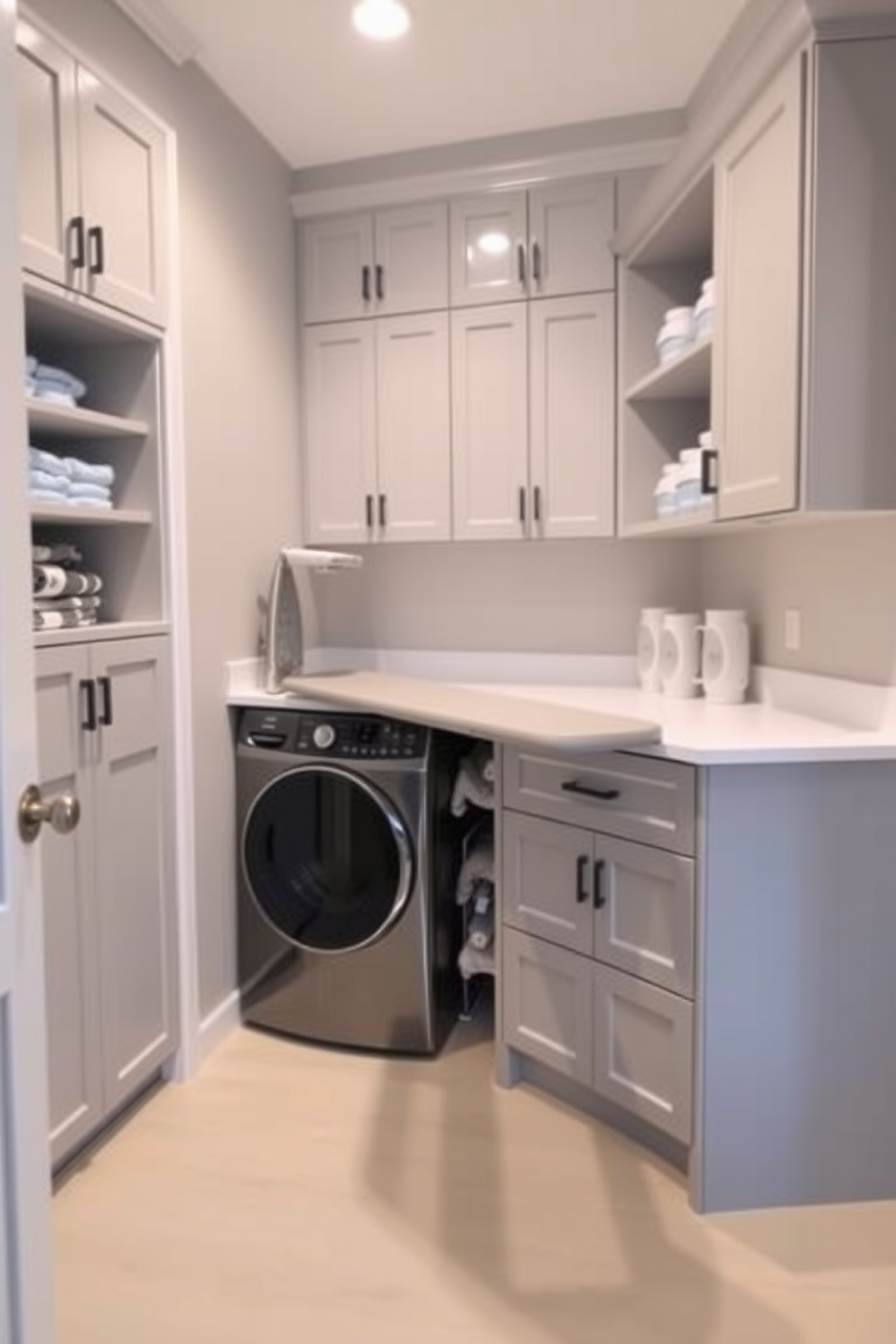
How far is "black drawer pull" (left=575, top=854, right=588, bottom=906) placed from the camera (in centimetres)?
201

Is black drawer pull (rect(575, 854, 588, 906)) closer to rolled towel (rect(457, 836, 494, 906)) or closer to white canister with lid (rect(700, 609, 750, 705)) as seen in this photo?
rolled towel (rect(457, 836, 494, 906))

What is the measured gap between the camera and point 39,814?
1.03 meters

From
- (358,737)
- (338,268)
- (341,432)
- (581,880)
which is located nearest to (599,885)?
(581,880)

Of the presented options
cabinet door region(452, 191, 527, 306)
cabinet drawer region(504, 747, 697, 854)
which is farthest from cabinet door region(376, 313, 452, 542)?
cabinet drawer region(504, 747, 697, 854)

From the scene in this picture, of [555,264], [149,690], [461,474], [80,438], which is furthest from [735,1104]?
[555,264]

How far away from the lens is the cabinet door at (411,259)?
106 inches

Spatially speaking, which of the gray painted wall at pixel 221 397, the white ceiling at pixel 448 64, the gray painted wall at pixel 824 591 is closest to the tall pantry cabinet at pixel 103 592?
the gray painted wall at pixel 221 397

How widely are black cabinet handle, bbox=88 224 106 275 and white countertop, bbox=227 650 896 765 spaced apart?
1.08 metres

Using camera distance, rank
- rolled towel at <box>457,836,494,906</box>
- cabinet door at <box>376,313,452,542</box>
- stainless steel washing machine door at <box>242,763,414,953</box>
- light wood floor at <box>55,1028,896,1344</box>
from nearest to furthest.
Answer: light wood floor at <box>55,1028,896,1344</box>, stainless steel washing machine door at <box>242,763,414,953</box>, rolled towel at <box>457,836,494,906</box>, cabinet door at <box>376,313,452,542</box>

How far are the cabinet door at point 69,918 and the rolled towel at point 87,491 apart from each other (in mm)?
367

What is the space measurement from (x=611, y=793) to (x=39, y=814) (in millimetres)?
1234

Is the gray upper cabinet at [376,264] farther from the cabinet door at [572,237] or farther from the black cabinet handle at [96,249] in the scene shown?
the black cabinet handle at [96,249]

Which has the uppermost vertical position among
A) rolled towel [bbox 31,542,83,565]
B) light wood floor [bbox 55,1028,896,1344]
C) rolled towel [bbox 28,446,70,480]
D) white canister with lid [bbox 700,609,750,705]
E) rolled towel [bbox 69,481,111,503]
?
rolled towel [bbox 28,446,70,480]

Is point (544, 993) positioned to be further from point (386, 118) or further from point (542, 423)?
point (386, 118)
